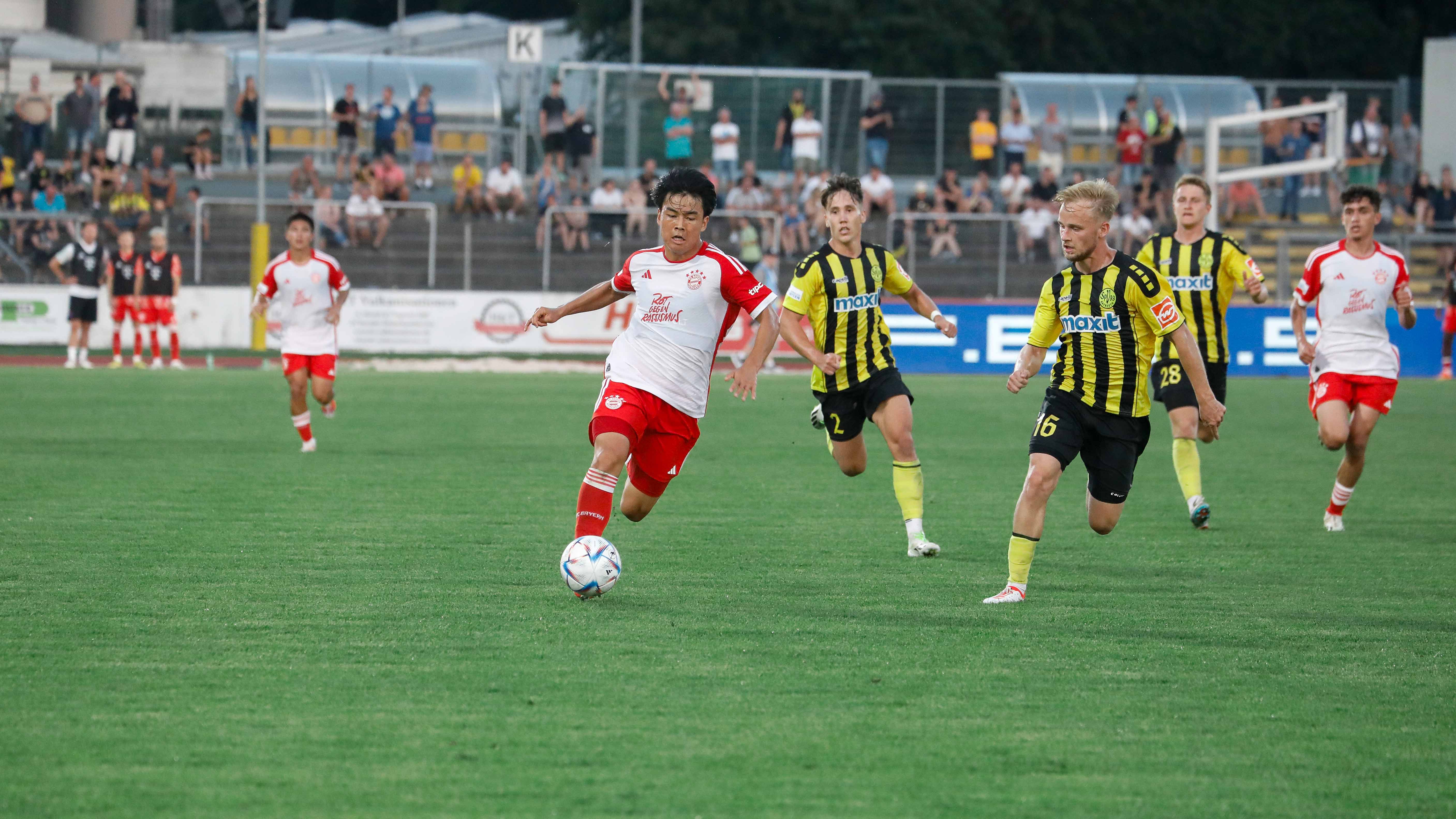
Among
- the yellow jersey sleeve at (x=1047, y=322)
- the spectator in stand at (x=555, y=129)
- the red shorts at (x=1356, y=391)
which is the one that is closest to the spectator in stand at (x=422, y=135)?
the spectator in stand at (x=555, y=129)

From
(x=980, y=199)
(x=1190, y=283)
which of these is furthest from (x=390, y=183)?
(x=1190, y=283)

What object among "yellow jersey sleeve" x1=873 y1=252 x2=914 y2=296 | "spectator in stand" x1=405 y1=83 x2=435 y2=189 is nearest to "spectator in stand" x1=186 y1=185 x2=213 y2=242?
"spectator in stand" x1=405 y1=83 x2=435 y2=189

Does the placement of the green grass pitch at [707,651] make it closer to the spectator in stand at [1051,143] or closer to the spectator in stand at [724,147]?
the spectator in stand at [724,147]

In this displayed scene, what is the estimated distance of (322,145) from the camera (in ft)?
101

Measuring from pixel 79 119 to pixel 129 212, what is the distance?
340 centimetres

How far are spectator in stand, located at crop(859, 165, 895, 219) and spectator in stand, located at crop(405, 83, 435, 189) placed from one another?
8.56m

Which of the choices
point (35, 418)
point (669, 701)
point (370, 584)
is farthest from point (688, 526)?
point (35, 418)

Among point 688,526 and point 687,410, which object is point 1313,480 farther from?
point 687,410

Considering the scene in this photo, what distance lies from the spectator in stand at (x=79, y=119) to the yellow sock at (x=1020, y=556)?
25.7m

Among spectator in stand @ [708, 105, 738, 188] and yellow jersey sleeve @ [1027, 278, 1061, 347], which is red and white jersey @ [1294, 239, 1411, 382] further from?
spectator in stand @ [708, 105, 738, 188]

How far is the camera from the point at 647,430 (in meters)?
7.36

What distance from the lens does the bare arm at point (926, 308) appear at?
8.62m

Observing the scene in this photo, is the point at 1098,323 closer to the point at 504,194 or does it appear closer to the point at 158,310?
the point at 158,310

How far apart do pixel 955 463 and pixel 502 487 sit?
4.03m
